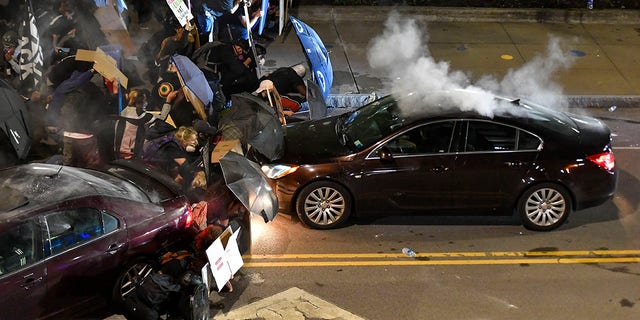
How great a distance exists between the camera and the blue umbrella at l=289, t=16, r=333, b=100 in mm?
11633

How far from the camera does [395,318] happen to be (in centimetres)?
735

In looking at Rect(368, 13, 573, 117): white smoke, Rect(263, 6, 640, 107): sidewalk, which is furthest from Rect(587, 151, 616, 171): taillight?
Rect(263, 6, 640, 107): sidewalk

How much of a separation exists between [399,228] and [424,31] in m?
6.90

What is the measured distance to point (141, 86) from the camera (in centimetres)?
1257

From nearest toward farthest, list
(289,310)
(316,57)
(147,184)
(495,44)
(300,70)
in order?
(289,310)
(147,184)
(316,57)
(300,70)
(495,44)

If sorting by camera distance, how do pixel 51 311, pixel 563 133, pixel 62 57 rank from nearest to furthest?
pixel 51 311, pixel 563 133, pixel 62 57

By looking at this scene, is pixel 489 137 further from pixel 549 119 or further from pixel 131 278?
pixel 131 278

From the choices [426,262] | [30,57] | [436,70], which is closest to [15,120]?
[30,57]

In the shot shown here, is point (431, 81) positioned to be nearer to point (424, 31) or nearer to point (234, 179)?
point (424, 31)

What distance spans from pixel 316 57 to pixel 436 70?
2.45 metres

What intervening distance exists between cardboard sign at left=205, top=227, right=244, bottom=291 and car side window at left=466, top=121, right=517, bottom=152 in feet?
9.29

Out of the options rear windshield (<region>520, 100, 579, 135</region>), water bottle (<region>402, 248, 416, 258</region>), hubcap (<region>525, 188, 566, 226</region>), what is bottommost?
water bottle (<region>402, 248, 416, 258</region>)

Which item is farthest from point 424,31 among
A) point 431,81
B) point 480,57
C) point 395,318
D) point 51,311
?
point 51,311

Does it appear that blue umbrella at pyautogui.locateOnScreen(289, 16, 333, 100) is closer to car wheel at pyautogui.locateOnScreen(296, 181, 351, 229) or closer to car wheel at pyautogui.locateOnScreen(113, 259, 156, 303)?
car wheel at pyautogui.locateOnScreen(296, 181, 351, 229)
